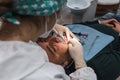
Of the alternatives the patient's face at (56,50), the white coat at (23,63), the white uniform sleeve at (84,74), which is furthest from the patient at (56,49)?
the white coat at (23,63)

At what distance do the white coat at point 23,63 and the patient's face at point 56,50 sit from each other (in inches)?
15.8

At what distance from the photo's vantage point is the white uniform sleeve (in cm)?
133

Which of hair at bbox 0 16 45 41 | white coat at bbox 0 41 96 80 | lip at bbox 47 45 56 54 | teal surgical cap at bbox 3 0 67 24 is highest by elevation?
teal surgical cap at bbox 3 0 67 24

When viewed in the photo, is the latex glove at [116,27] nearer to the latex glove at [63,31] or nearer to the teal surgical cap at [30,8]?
the latex glove at [63,31]

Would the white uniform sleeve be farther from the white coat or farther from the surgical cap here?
the surgical cap

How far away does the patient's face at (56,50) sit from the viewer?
141 centimetres

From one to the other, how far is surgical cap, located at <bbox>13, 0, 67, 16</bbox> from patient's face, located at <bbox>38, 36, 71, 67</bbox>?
0.45 meters

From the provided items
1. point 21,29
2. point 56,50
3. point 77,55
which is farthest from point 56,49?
point 21,29

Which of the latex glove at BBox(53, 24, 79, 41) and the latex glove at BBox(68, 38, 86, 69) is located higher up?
the latex glove at BBox(53, 24, 79, 41)

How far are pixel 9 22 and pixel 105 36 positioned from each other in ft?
2.74

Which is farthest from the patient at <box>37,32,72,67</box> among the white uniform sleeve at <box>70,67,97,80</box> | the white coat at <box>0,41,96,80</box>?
the white coat at <box>0,41,96,80</box>

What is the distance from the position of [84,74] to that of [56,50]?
19 cm

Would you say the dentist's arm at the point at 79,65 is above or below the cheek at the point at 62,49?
below

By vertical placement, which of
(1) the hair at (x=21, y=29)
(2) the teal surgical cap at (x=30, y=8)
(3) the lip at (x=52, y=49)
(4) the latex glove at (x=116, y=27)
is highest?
(2) the teal surgical cap at (x=30, y=8)
